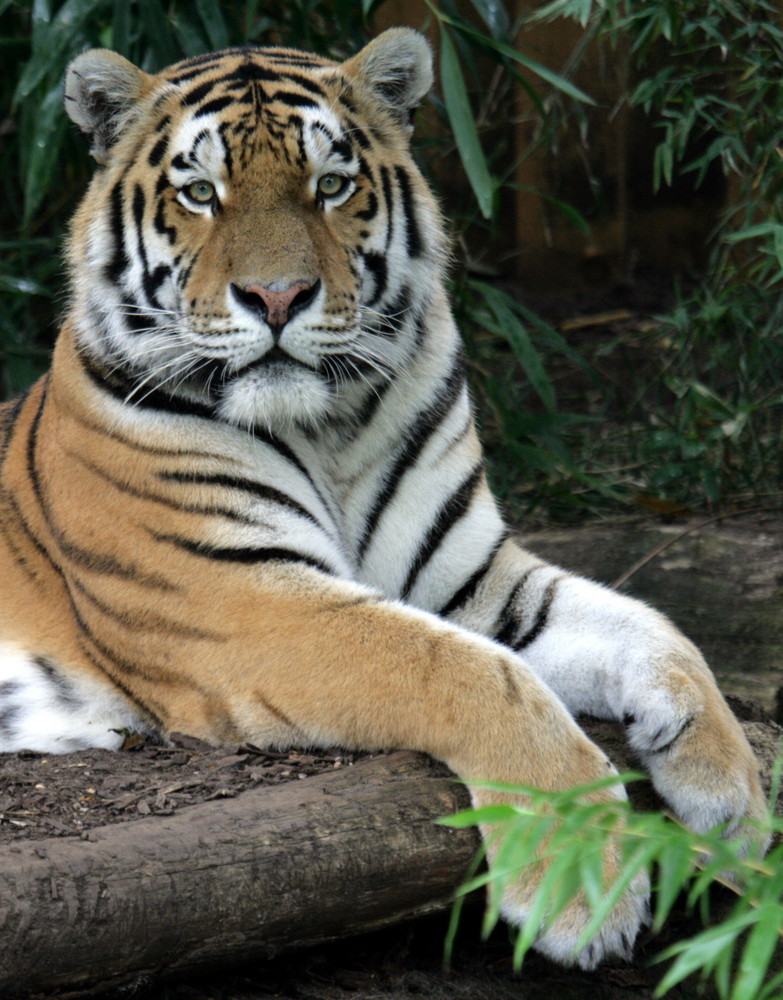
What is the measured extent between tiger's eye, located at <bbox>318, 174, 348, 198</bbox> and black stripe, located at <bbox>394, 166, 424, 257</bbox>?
0.22m

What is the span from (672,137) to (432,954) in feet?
8.02

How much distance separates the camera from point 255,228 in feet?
8.39

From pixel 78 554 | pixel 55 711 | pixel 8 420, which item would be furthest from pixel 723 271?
pixel 55 711

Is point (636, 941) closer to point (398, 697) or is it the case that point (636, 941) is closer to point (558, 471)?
point (398, 697)

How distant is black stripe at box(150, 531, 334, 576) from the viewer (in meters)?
2.57

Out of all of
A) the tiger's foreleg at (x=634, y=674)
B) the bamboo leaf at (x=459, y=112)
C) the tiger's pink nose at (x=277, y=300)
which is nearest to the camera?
the tiger's foreleg at (x=634, y=674)

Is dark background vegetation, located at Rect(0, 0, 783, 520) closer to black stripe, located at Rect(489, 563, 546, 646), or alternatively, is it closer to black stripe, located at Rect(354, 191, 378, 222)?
black stripe, located at Rect(354, 191, 378, 222)

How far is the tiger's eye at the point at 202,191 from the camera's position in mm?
2668

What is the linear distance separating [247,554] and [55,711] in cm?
60

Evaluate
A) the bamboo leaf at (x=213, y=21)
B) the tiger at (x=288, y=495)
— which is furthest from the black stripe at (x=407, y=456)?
the bamboo leaf at (x=213, y=21)

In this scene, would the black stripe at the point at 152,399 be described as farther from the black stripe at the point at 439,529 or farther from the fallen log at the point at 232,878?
the fallen log at the point at 232,878

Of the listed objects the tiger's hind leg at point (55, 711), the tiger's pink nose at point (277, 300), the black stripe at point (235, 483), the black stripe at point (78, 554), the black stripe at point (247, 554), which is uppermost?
the tiger's pink nose at point (277, 300)

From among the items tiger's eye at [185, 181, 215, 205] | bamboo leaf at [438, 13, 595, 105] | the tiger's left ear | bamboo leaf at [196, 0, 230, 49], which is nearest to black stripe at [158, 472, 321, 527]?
tiger's eye at [185, 181, 215, 205]

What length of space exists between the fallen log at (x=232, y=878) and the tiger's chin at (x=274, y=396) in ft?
2.45
